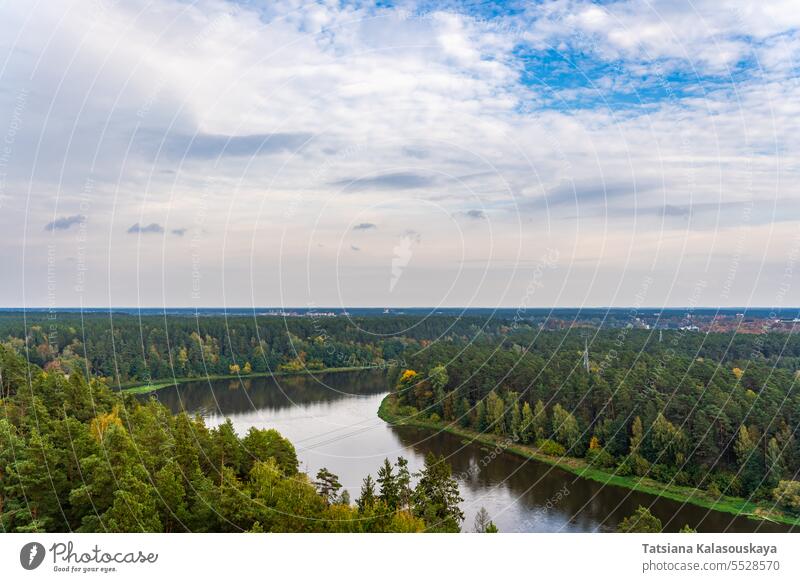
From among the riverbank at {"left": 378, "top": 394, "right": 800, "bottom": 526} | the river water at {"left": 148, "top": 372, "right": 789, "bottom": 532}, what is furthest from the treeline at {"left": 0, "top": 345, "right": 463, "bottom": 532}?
the riverbank at {"left": 378, "top": 394, "right": 800, "bottom": 526}

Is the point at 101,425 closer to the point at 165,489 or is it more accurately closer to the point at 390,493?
the point at 165,489

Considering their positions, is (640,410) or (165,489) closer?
(165,489)

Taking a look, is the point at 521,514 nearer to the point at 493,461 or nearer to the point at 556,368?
the point at 493,461

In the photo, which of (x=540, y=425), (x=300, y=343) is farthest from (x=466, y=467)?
(x=300, y=343)

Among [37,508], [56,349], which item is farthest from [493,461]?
[56,349]
